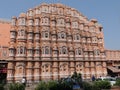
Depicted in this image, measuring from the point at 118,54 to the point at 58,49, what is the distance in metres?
19.3

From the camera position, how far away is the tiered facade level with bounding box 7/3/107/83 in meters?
39.3

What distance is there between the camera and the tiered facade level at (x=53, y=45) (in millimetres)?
39281

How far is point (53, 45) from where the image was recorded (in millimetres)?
41406

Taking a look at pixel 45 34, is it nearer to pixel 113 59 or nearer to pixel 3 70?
pixel 3 70

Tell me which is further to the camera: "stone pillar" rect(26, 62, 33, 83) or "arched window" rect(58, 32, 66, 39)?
"arched window" rect(58, 32, 66, 39)

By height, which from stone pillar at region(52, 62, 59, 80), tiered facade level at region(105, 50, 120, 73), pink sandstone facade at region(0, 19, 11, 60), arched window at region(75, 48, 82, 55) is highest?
pink sandstone facade at region(0, 19, 11, 60)

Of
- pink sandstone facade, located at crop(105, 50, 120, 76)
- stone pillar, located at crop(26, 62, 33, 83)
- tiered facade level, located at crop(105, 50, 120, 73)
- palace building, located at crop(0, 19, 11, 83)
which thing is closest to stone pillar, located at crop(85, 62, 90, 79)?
pink sandstone facade, located at crop(105, 50, 120, 76)

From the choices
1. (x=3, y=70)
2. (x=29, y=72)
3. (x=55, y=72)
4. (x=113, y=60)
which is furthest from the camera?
(x=113, y=60)

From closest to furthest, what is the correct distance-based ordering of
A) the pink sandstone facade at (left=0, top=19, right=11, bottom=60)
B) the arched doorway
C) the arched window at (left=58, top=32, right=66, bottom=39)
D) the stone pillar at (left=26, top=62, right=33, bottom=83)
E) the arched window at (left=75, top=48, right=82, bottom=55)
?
the stone pillar at (left=26, top=62, right=33, bottom=83) < the arched doorway < the pink sandstone facade at (left=0, top=19, right=11, bottom=60) < the arched window at (left=58, top=32, right=66, bottom=39) < the arched window at (left=75, top=48, right=82, bottom=55)

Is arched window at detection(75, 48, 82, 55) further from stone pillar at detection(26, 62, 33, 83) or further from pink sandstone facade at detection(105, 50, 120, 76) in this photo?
stone pillar at detection(26, 62, 33, 83)

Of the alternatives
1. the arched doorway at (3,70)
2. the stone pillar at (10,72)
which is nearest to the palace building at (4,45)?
the arched doorway at (3,70)

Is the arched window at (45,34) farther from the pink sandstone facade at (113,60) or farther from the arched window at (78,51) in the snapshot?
the pink sandstone facade at (113,60)

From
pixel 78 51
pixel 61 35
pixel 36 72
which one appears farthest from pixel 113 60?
pixel 36 72

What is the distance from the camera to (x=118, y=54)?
51.4 meters
